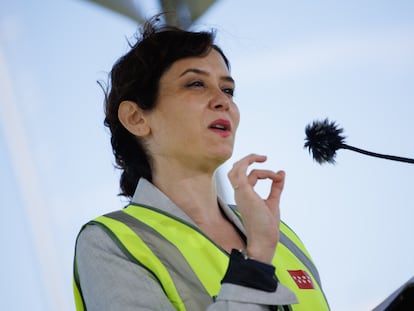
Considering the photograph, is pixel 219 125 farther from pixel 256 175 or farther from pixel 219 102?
pixel 256 175

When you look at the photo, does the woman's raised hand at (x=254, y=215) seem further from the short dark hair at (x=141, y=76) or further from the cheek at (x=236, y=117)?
the short dark hair at (x=141, y=76)

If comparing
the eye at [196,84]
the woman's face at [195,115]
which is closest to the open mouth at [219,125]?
the woman's face at [195,115]

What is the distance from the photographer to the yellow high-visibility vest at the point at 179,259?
1.07 m

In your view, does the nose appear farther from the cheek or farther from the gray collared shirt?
the gray collared shirt

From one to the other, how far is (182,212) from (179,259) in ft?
0.50

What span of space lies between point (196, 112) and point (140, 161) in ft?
0.67

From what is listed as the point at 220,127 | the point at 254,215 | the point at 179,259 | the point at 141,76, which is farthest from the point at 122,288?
the point at 141,76

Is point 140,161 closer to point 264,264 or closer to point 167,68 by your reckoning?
point 167,68

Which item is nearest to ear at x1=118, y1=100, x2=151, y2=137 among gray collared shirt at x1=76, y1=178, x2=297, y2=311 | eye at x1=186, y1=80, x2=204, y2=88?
eye at x1=186, y1=80, x2=204, y2=88

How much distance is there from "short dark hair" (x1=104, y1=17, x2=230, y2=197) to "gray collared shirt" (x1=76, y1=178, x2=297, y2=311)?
0.98 feet

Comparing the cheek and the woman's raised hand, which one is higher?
the cheek

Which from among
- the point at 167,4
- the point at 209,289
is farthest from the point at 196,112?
the point at 167,4

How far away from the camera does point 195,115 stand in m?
1.27

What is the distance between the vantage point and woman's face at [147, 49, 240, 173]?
126cm
